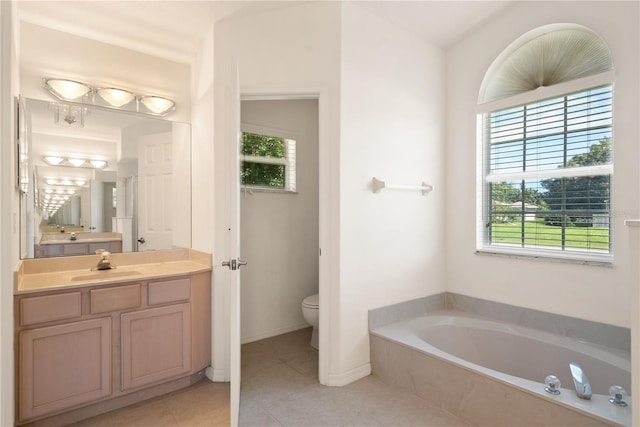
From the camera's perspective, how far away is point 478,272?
283 centimetres

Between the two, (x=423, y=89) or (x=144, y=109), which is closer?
(x=144, y=109)

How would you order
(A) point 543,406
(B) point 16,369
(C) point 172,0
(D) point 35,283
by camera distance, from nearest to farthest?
(A) point 543,406 < (B) point 16,369 < (D) point 35,283 < (C) point 172,0

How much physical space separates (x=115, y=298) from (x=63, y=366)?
1.40ft

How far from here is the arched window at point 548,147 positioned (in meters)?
2.22

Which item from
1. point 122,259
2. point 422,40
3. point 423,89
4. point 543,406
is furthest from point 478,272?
point 122,259

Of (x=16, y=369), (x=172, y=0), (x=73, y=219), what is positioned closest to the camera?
(x=16, y=369)

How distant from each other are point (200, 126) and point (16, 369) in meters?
1.86

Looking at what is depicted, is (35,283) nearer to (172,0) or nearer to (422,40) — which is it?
(172,0)

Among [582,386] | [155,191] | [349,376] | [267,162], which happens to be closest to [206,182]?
[155,191]

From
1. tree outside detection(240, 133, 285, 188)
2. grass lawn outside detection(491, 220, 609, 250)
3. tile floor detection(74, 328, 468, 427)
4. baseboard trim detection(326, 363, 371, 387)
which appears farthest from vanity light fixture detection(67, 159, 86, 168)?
grass lawn outside detection(491, 220, 609, 250)

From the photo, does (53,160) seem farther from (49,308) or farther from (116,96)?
(49,308)

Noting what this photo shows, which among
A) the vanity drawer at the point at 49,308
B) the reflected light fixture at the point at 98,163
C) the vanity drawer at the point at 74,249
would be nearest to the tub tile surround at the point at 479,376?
the vanity drawer at the point at 49,308

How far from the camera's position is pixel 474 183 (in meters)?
2.84

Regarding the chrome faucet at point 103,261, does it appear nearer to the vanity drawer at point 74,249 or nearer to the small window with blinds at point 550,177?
the vanity drawer at point 74,249
